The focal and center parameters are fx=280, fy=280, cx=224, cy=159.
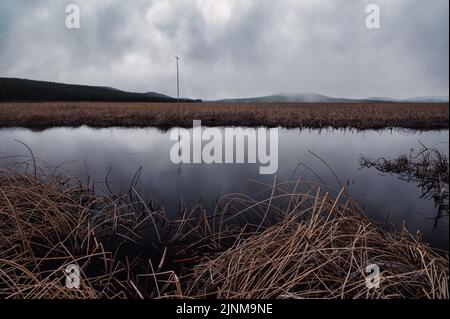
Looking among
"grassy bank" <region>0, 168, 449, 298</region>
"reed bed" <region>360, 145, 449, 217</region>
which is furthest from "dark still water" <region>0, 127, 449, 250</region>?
"grassy bank" <region>0, 168, 449, 298</region>

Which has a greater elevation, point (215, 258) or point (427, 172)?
point (427, 172)

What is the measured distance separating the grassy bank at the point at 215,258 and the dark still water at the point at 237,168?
1.36m

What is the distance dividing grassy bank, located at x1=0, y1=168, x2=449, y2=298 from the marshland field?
0.02m

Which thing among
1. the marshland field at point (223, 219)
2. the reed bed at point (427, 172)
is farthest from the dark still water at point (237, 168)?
the reed bed at point (427, 172)

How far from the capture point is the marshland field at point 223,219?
2.45 m

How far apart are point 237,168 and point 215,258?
16.5ft

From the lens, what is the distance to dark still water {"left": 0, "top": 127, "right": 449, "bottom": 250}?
532 centimetres

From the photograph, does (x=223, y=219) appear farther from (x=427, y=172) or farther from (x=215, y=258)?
(x=427, y=172)

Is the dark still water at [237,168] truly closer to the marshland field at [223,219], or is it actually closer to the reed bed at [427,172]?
the marshland field at [223,219]

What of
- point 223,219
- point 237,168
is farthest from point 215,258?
point 237,168

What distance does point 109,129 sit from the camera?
16516 millimetres

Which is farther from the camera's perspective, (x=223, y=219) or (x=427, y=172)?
(x=427, y=172)

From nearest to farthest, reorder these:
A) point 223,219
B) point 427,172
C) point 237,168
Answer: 1. point 223,219
2. point 427,172
3. point 237,168

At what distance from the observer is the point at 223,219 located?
4496 millimetres
